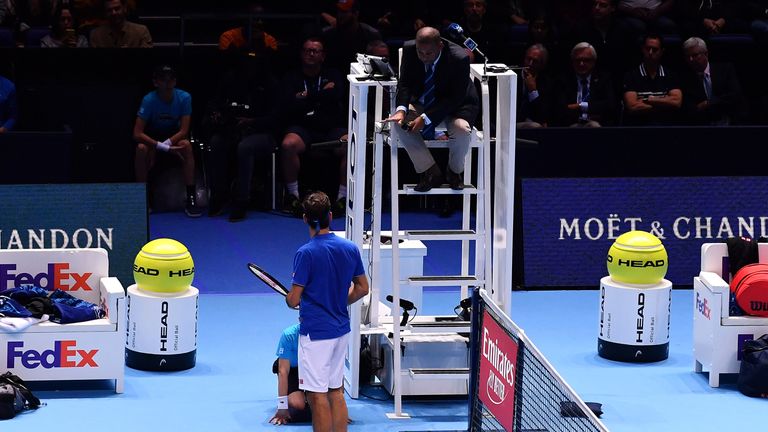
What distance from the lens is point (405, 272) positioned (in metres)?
10.7

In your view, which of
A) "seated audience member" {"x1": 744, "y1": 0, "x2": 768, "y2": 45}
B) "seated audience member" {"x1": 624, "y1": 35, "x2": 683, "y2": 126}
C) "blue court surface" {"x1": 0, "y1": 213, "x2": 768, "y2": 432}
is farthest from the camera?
"seated audience member" {"x1": 744, "y1": 0, "x2": 768, "y2": 45}

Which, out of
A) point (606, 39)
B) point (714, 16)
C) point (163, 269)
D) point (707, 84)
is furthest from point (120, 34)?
point (714, 16)

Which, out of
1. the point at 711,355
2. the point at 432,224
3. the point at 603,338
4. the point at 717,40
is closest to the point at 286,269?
the point at 432,224

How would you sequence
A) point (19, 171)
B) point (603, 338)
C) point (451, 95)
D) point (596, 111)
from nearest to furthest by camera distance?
point (451, 95)
point (603, 338)
point (19, 171)
point (596, 111)

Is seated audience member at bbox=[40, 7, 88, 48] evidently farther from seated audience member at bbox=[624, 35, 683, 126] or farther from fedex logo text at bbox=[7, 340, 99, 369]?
fedex logo text at bbox=[7, 340, 99, 369]

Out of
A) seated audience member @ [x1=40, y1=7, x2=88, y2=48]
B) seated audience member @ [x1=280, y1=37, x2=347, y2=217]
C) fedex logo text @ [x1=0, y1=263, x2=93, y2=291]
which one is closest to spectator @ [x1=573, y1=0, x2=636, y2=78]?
seated audience member @ [x1=280, y1=37, x2=347, y2=217]

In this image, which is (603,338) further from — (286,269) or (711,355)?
(286,269)

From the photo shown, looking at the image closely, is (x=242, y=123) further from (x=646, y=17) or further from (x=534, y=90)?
(x=646, y=17)

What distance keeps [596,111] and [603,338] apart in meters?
4.60

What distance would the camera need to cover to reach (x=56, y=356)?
9938 mm

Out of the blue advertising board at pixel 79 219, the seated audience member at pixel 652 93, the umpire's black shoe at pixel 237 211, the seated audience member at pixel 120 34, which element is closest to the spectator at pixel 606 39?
the seated audience member at pixel 652 93

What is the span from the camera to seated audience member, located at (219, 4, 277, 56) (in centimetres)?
1585

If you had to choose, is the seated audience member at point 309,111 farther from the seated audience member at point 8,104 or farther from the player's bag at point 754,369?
the player's bag at point 754,369

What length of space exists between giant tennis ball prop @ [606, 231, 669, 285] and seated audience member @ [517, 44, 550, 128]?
4083mm
